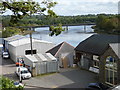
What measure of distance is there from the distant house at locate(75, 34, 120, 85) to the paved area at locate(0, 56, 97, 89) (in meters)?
0.87

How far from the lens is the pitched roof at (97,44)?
1661cm

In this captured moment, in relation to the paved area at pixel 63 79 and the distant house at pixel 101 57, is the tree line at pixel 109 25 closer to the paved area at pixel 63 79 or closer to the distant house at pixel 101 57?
the distant house at pixel 101 57

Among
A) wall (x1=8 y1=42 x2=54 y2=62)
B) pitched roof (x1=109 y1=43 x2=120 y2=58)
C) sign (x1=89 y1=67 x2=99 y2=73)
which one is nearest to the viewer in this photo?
pitched roof (x1=109 y1=43 x2=120 y2=58)

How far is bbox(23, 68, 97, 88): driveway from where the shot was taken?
13.7m

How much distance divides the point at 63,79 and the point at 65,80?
0.32 metres

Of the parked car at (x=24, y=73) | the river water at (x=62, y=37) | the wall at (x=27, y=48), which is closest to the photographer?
the parked car at (x=24, y=73)

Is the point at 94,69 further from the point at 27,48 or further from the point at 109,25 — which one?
the point at 109,25

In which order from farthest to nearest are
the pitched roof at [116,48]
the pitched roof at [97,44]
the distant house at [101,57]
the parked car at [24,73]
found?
1. the pitched roof at [97,44]
2. the parked car at [24,73]
3. the distant house at [101,57]
4. the pitched roof at [116,48]

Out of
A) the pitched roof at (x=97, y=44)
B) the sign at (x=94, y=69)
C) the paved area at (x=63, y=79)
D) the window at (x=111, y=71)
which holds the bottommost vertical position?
the paved area at (x=63, y=79)

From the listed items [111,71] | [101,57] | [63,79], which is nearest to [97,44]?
[101,57]

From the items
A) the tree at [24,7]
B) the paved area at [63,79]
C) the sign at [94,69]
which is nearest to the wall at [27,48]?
the paved area at [63,79]

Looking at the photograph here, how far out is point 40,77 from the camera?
1590cm

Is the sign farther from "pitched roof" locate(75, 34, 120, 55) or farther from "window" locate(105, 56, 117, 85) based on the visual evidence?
"window" locate(105, 56, 117, 85)

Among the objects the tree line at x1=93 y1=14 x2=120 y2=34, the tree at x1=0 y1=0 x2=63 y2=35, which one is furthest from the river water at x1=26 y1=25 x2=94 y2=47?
the tree at x1=0 y1=0 x2=63 y2=35
